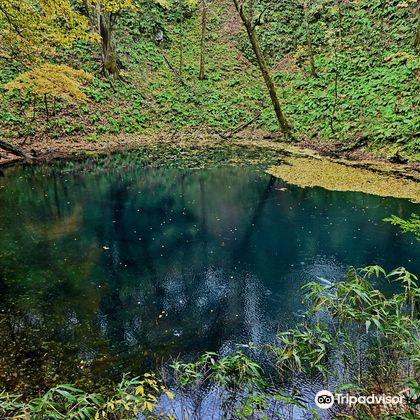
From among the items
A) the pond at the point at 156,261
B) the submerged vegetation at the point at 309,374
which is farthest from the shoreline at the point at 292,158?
the submerged vegetation at the point at 309,374

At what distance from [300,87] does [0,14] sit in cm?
1683

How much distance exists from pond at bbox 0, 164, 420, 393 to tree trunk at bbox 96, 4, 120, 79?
9.75 m

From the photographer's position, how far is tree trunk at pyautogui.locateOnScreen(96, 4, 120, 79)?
19.4 m

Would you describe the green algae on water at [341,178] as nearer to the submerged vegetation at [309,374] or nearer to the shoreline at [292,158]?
the shoreline at [292,158]

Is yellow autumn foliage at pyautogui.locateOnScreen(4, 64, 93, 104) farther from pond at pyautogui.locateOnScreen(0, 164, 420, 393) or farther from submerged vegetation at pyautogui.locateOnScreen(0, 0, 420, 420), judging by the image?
pond at pyautogui.locateOnScreen(0, 164, 420, 393)

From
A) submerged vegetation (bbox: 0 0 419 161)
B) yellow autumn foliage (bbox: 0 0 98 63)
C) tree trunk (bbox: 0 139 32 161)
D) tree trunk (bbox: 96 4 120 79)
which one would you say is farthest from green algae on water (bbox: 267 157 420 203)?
tree trunk (bbox: 96 4 120 79)

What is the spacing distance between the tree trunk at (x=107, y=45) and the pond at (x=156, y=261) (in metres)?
9.75

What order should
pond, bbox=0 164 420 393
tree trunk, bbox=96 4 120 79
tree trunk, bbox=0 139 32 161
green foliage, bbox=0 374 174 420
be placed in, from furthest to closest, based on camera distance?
tree trunk, bbox=96 4 120 79 → tree trunk, bbox=0 139 32 161 → pond, bbox=0 164 420 393 → green foliage, bbox=0 374 174 420

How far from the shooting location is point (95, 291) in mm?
6414

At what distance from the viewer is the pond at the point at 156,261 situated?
5.07 metres

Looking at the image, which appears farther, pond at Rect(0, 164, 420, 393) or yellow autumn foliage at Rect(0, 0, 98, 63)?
yellow autumn foliage at Rect(0, 0, 98, 63)

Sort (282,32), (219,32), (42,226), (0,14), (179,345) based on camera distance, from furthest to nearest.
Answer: (219,32), (282,32), (42,226), (0,14), (179,345)

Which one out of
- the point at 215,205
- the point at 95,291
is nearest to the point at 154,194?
the point at 215,205

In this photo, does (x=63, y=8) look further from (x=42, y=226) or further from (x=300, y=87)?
(x=300, y=87)
